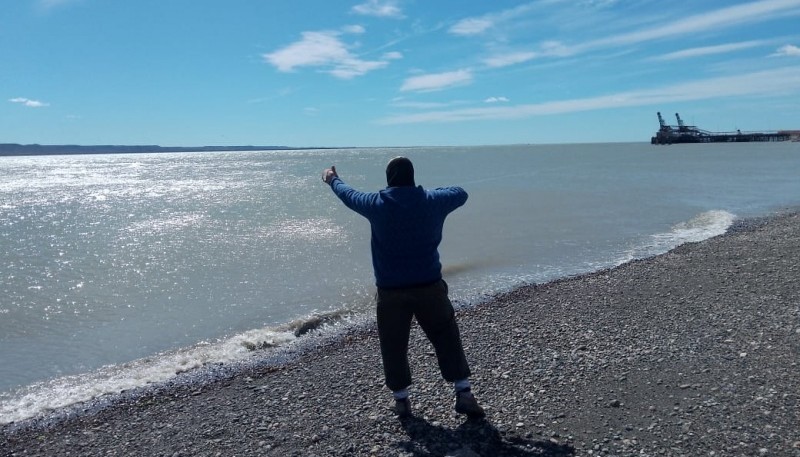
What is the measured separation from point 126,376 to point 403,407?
6232 millimetres

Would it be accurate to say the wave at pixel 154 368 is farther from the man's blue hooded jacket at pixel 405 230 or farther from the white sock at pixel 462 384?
the man's blue hooded jacket at pixel 405 230

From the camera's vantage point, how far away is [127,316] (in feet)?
48.6

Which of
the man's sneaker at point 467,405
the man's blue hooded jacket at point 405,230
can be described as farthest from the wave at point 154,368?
the man's blue hooded jacket at point 405,230

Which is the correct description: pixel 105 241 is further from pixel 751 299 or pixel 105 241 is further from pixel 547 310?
pixel 751 299

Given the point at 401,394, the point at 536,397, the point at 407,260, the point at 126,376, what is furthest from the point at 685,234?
the point at 407,260

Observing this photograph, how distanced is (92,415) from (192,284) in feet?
32.2

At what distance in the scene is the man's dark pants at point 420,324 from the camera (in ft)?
17.8

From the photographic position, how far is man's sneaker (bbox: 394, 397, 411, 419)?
19.9 feet

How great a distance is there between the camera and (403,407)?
19.9 ft

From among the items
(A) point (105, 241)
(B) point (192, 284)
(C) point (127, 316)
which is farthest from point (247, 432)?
(A) point (105, 241)

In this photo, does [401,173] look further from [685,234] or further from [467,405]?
[685,234]

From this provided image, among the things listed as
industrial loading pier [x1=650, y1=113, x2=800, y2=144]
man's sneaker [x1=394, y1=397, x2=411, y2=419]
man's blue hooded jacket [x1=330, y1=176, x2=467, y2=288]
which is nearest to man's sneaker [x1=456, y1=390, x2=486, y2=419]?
man's sneaker [x1=394, y1=397, x2=411, y2=419]

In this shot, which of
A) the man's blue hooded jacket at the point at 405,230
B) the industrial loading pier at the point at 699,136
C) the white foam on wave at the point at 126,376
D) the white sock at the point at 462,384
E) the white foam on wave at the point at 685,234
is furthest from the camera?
the industrial loading pier at the point at 699,136

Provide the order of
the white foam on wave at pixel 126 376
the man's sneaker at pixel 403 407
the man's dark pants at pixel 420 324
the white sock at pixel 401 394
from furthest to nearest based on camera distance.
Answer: the white foam on wave at pixel 126 376 < the man's sneaker at pixel 403 407 < the white sock at pixel 401 394 < the man's dark pants at pixel 420 324
